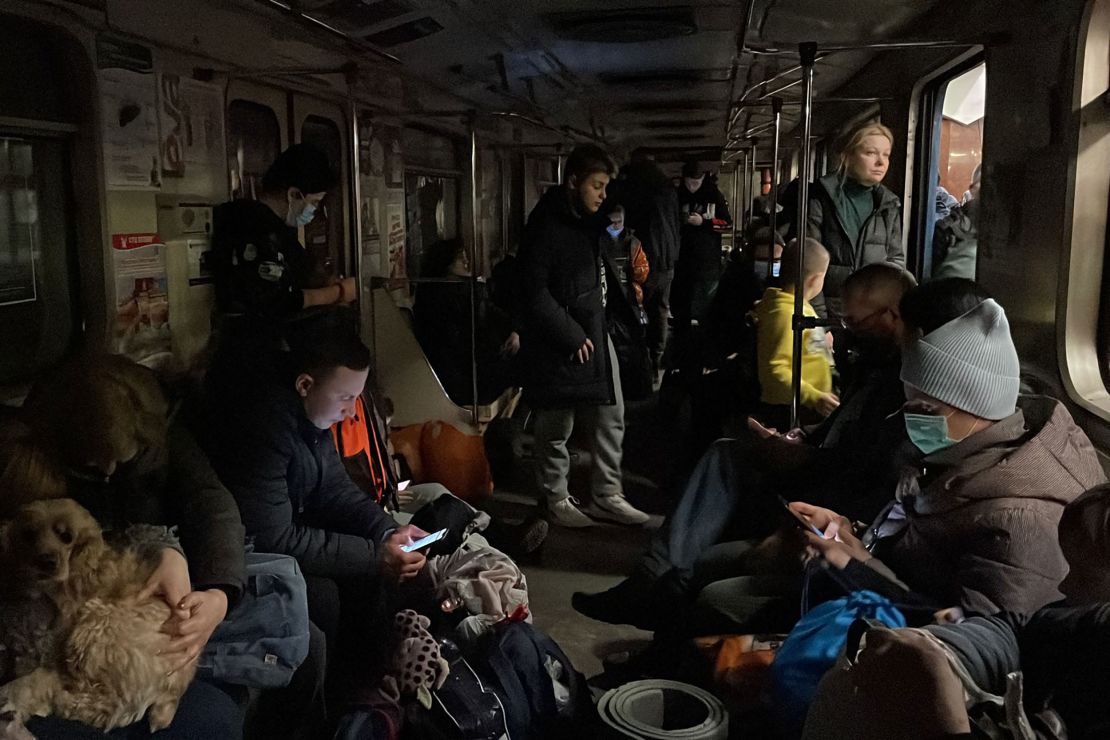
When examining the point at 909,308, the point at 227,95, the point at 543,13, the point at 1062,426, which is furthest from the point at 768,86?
the point at 1062,426

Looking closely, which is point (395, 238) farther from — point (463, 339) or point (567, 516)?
point (567, 516)

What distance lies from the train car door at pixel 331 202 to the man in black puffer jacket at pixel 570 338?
3.13 ft

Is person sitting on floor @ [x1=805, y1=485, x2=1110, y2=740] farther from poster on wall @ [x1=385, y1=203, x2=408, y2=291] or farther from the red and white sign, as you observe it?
poster on wall @ [x1=385, y1=203, x2=408, y2=291]

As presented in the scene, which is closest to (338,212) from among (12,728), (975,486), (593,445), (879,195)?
(593,445)

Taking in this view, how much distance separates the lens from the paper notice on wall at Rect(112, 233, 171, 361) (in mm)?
2852

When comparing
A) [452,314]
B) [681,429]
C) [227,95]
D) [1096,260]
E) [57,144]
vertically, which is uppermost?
[227,95]

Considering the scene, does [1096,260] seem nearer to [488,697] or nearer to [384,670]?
[488,697]

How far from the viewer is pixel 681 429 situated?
5648 millimetres

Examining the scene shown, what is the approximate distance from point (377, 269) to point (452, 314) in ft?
1.91

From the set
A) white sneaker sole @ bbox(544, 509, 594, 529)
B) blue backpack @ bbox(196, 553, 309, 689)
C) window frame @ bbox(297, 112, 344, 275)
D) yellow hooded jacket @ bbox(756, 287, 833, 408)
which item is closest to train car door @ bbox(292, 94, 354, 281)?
window frame @ bbox(297, 112, 344, 275)

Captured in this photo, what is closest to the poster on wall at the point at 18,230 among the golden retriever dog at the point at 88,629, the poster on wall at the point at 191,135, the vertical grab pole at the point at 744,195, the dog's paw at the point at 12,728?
the poster on wall at the point at 191,135

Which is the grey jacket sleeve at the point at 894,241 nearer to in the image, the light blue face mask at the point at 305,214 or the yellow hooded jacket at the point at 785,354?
the yellow hooded jacket at the point at 785,354

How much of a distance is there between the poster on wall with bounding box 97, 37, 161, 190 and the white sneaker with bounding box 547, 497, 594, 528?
2.05 metres

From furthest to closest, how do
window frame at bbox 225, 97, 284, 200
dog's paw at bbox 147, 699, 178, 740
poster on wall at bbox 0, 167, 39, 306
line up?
window frame at bbox 225, 97, 284, 200, poster on wall at bbox 0, 167, 39, 306, dog's paw at bbox 147, 699, 178, 740
